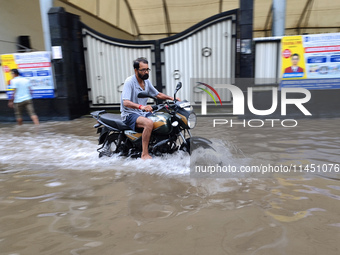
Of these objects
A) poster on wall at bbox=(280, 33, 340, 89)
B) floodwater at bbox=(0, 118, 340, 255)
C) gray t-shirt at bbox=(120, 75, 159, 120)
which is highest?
poster on wall at bbox=(280, 33, 340, 89)

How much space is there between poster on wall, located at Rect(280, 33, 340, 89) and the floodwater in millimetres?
2521

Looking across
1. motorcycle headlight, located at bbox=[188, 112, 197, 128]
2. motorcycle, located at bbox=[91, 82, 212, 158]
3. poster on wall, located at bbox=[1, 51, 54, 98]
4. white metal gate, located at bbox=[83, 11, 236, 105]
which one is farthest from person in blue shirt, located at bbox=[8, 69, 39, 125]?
motorcycle headlight, located at bbox=[188, 112, 197, 128]

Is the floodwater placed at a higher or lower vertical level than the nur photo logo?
lower

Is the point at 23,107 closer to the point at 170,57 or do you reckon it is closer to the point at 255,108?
the point at 170,57

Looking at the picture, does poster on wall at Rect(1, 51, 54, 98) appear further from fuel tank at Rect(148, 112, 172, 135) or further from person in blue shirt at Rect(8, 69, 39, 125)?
fuel tank at Rect(148, 112, 172, 135)

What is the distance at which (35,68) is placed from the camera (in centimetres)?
796

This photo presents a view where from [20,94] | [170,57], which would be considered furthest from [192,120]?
[20,94]

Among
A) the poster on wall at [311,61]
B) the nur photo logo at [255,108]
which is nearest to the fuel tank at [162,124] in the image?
the nur photo logo at [255,108]

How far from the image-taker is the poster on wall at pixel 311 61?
6.48 metres

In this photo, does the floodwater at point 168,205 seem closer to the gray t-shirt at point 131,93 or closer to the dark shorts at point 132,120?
the dark shorts at point 132,120

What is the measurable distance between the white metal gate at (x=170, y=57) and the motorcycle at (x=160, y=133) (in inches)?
157

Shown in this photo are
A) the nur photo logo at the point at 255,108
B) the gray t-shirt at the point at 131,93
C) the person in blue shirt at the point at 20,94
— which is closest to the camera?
the gray t-shirt at the point at 131,93

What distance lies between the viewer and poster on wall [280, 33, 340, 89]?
6.48 meters

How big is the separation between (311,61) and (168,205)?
5.78m
